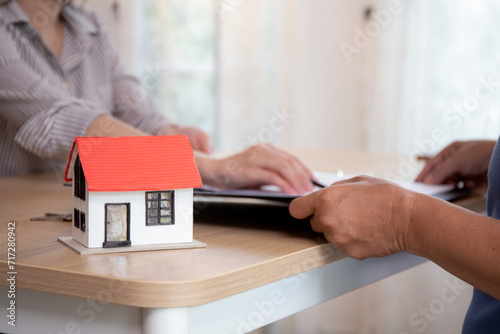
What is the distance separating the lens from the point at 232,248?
58 cm

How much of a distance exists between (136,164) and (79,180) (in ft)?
0.19

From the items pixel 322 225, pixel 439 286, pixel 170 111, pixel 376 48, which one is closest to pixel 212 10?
pixel 170 111

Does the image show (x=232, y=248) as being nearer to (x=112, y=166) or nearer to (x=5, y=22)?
(x=112, y=166)

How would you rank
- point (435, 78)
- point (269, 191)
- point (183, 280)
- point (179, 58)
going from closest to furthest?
point (183, 280) < point (269, 191) < point (435, 78) < point (179, 58)

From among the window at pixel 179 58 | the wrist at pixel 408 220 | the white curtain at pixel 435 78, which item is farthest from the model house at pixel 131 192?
the window at pixel 179 58

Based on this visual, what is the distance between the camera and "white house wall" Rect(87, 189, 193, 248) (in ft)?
1.80

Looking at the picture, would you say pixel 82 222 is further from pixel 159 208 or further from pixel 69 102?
pixel 69 102

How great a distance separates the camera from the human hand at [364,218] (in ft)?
1.98

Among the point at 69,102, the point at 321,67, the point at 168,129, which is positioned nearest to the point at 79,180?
the point at 69,102

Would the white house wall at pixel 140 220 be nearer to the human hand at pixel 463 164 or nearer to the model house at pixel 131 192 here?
the model house at pixel 131 192

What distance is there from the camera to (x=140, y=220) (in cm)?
56

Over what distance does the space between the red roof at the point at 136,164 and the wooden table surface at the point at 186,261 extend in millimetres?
66

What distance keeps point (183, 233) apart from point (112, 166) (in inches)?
3.8

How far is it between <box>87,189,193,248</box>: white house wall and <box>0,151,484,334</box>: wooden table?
23 mm
